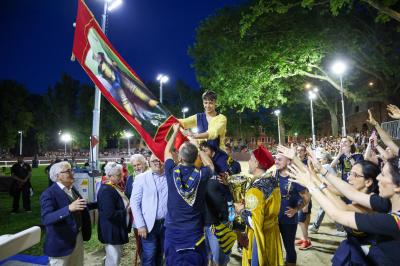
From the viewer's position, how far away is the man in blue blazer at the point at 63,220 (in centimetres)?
433

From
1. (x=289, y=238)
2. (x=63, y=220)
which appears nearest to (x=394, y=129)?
(x=289, y=238)

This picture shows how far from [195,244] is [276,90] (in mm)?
19037

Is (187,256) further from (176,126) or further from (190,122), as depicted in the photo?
(190,122)

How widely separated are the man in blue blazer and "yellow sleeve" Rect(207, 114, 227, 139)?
2.08 meters

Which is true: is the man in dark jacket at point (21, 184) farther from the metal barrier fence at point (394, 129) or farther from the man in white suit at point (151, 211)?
the metal barrier fence at point (394, 129)

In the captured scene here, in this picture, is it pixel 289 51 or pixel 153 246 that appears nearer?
pixel 153 246

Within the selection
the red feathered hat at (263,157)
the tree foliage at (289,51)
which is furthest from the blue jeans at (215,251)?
the tree foliage at (289,51)

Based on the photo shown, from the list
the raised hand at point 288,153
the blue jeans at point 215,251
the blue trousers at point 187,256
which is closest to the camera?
the raised hand at point 288,153

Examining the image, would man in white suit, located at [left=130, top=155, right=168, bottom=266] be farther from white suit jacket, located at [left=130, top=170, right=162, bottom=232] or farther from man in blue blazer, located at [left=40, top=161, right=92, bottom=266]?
man in blue blazer, located at [left=40, top=161, right=92, bottom=266]

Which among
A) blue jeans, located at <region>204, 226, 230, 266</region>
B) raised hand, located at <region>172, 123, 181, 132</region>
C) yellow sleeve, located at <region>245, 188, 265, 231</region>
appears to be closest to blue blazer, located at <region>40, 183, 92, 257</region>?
raised hand, located at <region>172, 123, 181, 132</region>

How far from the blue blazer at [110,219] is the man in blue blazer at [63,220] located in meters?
0.37

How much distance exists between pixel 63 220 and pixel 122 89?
7.18 feet

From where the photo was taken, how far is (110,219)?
518cm

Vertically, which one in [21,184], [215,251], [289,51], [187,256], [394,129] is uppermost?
[289,51]
